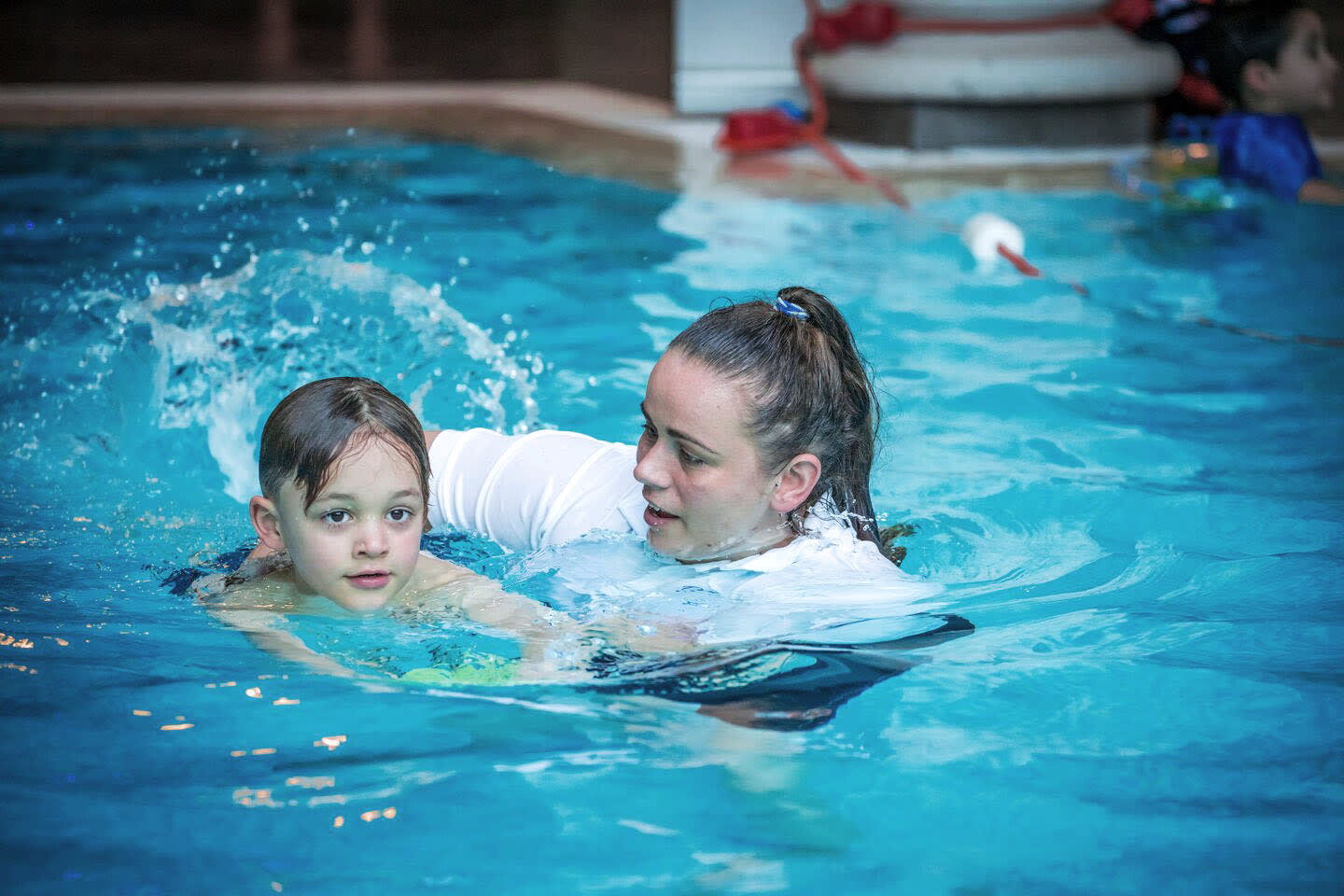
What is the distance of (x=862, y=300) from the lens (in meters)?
5.82

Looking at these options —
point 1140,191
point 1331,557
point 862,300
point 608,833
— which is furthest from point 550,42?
point 608,833

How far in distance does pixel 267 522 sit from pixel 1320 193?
6.53 m

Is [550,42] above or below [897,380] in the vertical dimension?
above

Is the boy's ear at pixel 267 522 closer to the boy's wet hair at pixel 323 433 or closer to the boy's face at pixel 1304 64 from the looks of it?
the boy's wet hair at pixel 323 433

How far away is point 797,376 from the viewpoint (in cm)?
286

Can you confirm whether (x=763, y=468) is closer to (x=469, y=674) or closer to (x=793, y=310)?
(x=793, y=310)

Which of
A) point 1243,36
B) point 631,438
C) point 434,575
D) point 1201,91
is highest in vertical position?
point 1243,36

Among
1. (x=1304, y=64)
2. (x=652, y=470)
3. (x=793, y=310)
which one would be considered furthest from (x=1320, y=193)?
(x=652, y=470)

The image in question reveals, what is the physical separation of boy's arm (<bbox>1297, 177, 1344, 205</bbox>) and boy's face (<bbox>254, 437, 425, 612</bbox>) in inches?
246

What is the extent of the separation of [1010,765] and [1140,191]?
587 cm

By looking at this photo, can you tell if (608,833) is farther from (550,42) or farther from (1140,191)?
(550,42)

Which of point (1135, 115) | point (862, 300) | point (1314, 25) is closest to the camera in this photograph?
Answer: point (862, 300)

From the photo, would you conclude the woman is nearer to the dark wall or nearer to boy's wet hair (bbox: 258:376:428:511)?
boy's wet hair (bbox: 258:376:428:511)

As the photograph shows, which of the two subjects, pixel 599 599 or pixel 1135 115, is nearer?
pixel 599 599
